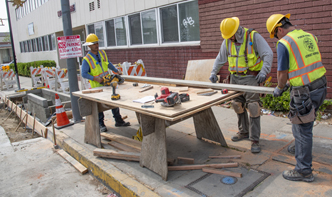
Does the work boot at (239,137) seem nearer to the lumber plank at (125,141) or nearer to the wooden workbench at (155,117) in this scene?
the wooden workbench at (155,117)

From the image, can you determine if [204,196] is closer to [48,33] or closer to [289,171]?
[289,171]

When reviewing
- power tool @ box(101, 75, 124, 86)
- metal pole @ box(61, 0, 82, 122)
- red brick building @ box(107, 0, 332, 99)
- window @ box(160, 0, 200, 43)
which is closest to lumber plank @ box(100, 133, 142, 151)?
power tool @ box(101, 75, 124, 86)

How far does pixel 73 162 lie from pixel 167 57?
585 centimetres

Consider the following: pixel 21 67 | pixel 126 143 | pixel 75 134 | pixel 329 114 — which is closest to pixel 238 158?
pixel 126 143

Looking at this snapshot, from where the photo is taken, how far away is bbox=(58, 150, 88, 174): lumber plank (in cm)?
431

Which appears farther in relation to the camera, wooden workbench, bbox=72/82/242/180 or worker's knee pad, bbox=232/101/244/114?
worker's knee pad, bbox=232/101/244/114

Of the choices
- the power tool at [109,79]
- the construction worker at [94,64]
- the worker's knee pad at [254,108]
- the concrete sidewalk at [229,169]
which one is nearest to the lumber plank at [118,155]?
the concrete sidewalk at [229,169]

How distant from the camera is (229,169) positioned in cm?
343

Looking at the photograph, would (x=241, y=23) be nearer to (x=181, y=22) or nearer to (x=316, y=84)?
(x=181, y=22)

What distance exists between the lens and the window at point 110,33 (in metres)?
12.5

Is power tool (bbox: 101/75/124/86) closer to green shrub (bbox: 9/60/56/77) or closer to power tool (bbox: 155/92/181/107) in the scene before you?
power tool (bbox: 155/92/181/107)

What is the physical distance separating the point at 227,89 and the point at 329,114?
9.89ft

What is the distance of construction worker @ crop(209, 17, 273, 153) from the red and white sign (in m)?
3.59

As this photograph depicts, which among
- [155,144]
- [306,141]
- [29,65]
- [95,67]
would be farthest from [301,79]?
[29,65]
